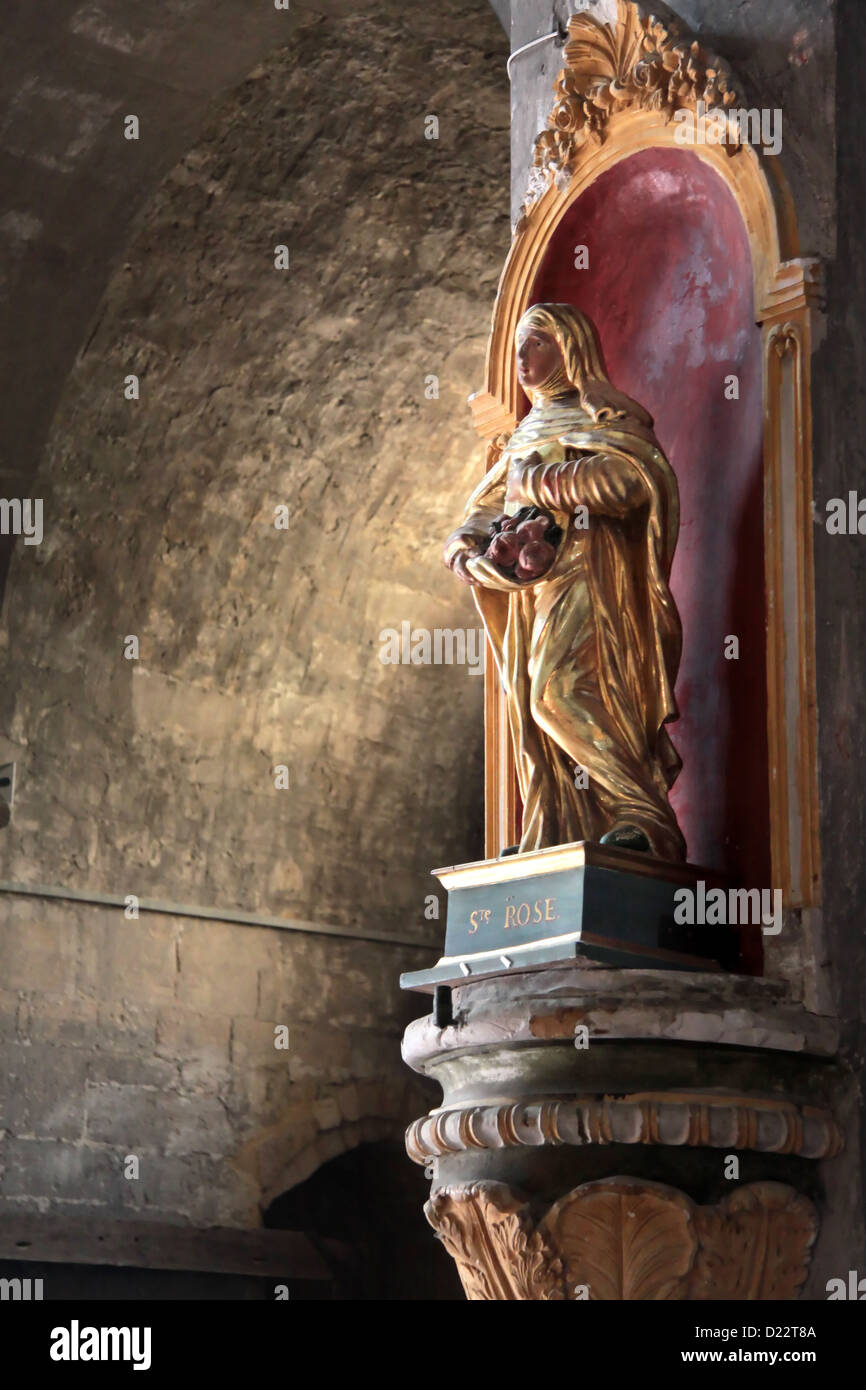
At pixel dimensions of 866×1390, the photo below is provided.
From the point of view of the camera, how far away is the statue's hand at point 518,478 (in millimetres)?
5785

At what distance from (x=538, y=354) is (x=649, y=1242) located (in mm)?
2393

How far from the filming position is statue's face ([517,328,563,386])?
598 cm

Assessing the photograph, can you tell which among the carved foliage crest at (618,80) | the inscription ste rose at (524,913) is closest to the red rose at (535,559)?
the inscription ste rose at (524,913)

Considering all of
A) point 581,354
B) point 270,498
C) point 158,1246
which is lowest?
point 158,1246

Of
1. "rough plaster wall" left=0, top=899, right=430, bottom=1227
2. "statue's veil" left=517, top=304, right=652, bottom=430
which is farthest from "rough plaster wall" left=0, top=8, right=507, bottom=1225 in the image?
"statue's veil" left=517, top=304, right=652, bottom=430

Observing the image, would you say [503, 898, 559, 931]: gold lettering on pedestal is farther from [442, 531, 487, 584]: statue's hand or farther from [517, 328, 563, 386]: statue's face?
[517, 328, 563, 386]: statue's face

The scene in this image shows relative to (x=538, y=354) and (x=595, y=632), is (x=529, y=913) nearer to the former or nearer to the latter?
(x=595, y=632)

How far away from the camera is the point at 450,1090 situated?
5.57 m

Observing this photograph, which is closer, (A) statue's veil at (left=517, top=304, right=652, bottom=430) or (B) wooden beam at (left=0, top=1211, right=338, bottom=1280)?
(A) statue's veil at (left=517, top=304, right=652, bottom=430)

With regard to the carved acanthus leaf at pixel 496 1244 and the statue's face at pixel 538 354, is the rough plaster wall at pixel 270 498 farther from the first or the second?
the carved acanthus leaf at pixel 496 1244

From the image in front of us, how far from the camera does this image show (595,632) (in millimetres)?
5672

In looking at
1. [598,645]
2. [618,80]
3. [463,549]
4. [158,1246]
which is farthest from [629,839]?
[158,1246]

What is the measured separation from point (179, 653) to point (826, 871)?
5.61 m

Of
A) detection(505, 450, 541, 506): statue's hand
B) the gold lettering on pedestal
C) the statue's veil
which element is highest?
the statue's veil
